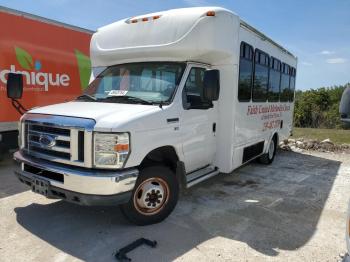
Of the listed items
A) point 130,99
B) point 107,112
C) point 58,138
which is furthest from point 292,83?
point 58,138

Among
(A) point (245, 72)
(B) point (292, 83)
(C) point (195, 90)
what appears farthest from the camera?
(B) point (292, 83)

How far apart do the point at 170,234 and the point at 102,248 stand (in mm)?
902

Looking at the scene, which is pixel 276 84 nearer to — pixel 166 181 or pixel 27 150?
pixel 166 181

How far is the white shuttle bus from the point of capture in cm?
394

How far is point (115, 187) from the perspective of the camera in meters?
3.90

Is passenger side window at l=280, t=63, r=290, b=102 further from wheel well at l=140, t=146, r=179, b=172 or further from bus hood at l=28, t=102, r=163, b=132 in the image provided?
bus hood at l=28, t=102, r=163, b=132

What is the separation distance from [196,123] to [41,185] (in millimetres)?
2392

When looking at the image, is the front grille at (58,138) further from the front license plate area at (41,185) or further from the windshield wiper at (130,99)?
the windshield wiper at (130,99)

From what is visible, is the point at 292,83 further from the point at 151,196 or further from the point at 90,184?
the point at 90,184

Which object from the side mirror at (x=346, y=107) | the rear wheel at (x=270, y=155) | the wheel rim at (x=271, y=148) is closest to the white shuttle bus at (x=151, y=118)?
the rear wheel at (x=270, y=155)

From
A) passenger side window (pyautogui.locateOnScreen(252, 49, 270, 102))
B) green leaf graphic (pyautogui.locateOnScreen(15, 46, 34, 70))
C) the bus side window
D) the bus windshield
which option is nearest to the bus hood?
the bus windshield

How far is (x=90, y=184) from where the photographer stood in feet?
12.7

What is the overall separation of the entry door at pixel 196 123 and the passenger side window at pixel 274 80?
296cm

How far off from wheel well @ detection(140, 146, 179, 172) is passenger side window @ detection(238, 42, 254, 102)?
6.40ft
